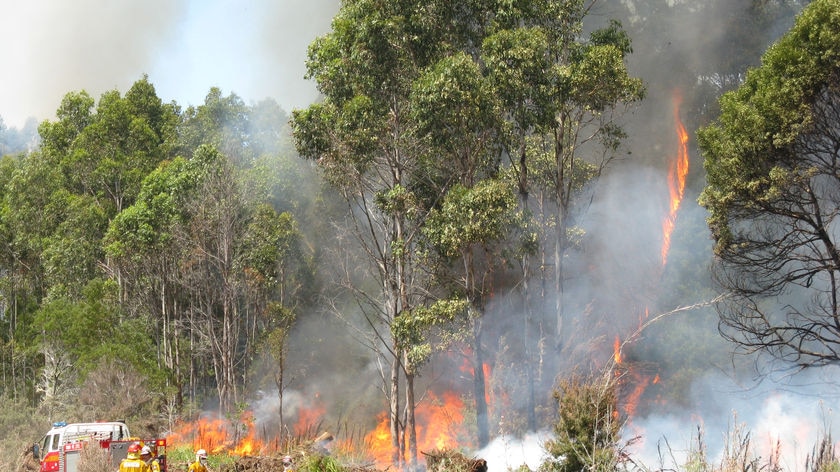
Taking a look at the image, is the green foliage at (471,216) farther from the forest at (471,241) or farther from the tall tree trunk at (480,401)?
the tall tree trunk at (480,401)

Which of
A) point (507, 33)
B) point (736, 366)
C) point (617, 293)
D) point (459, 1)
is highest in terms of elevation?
point (459, 1)

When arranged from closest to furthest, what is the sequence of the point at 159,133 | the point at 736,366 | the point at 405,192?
the point at 405,192 → the point at 736,366 → the point at 159,133

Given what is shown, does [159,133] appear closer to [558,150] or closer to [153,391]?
[153,391]

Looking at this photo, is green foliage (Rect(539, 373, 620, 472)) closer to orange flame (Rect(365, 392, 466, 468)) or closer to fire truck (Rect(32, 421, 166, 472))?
fire truck (Rect(32, 421, 166, 472))

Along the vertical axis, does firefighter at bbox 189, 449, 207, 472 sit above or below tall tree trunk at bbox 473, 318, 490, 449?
below

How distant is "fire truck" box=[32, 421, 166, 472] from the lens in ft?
63.4

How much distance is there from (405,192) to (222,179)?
572 inches

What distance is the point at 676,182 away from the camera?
3947 cm

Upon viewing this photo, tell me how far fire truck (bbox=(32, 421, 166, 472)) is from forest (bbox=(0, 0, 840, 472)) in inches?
298

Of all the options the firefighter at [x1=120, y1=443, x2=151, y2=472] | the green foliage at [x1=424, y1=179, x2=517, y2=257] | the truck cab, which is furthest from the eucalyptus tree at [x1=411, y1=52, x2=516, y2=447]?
the firefighter at [x1=120, y1=443, x2=151, y2=472]

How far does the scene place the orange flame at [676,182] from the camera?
125 ft

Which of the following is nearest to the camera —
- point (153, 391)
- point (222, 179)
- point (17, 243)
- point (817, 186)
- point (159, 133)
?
point (817, 186)

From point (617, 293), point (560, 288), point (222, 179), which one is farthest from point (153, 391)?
point (617, 293)

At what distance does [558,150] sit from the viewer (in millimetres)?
28781
